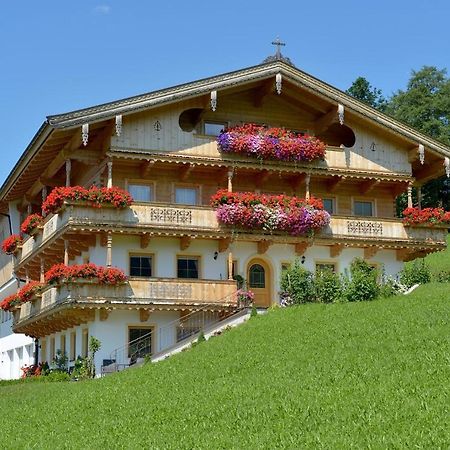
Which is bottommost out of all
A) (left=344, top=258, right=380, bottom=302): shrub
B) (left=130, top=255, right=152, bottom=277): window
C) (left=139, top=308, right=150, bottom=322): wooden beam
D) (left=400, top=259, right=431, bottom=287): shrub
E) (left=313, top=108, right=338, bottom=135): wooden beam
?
(left=139, top=308, right=150, bottom=322): wooden beam

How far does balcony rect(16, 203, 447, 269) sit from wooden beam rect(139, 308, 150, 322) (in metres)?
2.92

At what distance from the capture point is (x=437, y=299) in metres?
28.3

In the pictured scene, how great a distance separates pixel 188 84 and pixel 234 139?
2.83m

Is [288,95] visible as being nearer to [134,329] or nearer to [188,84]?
[188,84]

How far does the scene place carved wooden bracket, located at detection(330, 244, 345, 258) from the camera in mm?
38469

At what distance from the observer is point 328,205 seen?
40.5m

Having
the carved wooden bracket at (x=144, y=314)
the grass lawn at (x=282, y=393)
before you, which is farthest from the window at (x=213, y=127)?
the grass lawn at (x=282, y=393)

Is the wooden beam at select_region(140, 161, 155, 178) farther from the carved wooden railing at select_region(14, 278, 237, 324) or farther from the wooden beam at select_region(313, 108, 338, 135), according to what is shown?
the wooden beam at select_region(313, 108, 338, 135)

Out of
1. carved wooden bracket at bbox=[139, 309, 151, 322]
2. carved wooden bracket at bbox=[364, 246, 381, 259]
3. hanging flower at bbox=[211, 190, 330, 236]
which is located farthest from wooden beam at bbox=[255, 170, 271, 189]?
carved wooden bracket at bbox=[139, 309, 151, 322]

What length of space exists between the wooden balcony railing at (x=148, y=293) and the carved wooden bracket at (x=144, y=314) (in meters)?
0.78

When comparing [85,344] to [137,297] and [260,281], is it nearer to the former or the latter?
[137,297]

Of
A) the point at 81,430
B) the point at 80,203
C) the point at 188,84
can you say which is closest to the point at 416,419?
the point at 81,430

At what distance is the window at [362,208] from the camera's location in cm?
4094

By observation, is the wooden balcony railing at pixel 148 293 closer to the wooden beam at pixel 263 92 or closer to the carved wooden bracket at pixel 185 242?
the carved wooden bracket at pixel 185 242
